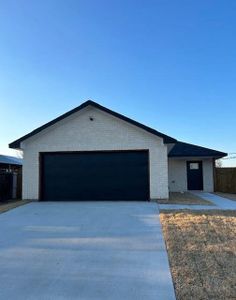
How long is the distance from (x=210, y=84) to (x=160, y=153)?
20.7 feet

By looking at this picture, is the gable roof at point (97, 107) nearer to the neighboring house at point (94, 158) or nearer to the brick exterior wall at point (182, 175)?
the neighboring house at point (94, 158)

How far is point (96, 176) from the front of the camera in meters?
15.3

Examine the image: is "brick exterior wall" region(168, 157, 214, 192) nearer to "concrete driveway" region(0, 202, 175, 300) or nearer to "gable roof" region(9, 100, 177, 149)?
"gable roof" region(9, 100, 177, 149)

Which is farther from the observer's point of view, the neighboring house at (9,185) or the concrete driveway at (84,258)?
the neighboring house at (9,185)

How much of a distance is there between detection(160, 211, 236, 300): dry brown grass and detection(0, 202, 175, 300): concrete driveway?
0.24 meters

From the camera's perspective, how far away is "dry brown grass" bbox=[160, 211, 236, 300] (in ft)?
15.2

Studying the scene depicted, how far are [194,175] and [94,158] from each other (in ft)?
30.2

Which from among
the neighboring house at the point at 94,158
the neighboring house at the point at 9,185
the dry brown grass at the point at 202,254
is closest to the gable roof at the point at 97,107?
the neighboring house at the point at 94,158

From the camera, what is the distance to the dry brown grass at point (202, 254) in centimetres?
463

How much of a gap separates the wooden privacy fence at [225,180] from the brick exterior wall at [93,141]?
8311 millimetres

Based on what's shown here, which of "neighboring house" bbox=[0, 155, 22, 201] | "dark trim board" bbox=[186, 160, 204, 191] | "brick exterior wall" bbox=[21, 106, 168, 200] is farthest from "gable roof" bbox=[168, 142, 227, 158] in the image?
"neighboring house" bbox=[0, 155, 22, 201]

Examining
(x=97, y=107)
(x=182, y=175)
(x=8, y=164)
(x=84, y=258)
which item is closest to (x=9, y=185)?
(x=8, y=164)

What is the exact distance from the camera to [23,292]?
183 inches

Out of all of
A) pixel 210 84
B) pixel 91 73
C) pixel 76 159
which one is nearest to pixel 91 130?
pixel 76 159
